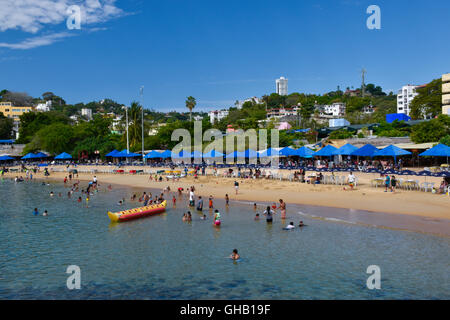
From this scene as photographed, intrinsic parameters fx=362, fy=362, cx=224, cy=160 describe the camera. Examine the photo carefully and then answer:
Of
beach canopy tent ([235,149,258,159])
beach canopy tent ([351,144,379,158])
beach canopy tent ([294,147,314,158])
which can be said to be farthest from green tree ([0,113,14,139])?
beach canopy tent ([351,144,379,158])

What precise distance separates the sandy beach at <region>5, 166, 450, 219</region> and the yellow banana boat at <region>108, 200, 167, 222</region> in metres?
6.35

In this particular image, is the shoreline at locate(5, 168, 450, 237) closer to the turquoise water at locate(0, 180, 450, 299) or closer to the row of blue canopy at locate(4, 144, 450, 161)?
the turquoise water at locate(0, 180, 450, 299)

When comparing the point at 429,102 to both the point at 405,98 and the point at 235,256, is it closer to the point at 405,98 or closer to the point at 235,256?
the point at 405,98

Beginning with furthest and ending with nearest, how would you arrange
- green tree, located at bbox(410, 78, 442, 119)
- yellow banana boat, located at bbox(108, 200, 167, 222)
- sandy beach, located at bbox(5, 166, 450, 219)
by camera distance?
green tree, located at bbox(410, 78, 442, 119) < yellow banana boat, located at bbox(108, 200, 167, 222) < sandy beach, located at bbox(5, 166, 450, 219)

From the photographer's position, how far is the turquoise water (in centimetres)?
1186

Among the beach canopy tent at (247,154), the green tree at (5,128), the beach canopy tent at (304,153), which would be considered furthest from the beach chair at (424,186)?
the green tree at (5,128)

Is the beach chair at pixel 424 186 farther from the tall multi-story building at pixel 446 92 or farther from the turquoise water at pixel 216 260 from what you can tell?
the tall multi-story building at pixel 446 92

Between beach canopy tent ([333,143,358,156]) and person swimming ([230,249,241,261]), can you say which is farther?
beach canopy tent ([333,143,358,156])

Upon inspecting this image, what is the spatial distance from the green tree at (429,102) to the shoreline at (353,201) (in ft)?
186

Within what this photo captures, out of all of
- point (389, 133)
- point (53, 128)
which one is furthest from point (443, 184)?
point (53, 128)

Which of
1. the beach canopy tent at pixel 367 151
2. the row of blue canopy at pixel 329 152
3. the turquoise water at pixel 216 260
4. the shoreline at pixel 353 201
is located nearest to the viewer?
the turquoise water at pixel 216 260

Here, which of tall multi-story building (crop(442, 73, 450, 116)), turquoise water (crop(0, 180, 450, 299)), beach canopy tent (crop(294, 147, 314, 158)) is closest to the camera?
turquoise water (crop(0, 180, 450, 299))

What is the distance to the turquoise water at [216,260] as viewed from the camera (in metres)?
11.9

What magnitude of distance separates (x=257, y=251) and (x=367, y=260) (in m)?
4.44
